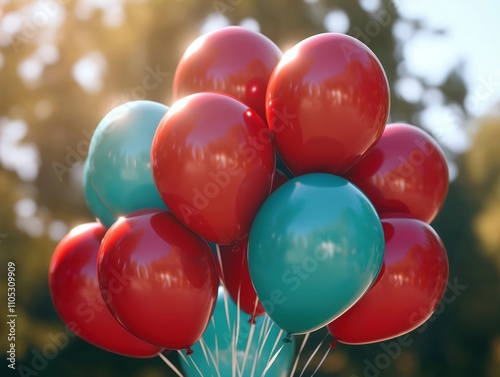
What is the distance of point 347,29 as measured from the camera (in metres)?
8.62

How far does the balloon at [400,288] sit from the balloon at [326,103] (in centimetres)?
51

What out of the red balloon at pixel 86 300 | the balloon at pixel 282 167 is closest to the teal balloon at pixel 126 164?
the red balloon at pixel 86 300

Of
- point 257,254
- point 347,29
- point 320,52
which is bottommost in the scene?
point 347,29

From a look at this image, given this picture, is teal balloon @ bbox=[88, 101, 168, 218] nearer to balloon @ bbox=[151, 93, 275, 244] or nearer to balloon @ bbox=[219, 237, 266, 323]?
balloon @ bbox=[151, 93, 275, 244]

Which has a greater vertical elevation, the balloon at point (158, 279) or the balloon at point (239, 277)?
the balloon at point (158, 279)

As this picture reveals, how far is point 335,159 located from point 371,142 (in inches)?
8.1

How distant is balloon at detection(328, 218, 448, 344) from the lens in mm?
2994

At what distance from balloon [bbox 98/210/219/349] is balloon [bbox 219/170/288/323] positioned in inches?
10.3

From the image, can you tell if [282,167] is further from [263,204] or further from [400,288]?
[400,288]

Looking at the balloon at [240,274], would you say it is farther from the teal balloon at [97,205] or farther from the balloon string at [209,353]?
the teal balloon at [97,205]

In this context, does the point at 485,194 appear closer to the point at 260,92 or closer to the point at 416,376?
the point at 416,376

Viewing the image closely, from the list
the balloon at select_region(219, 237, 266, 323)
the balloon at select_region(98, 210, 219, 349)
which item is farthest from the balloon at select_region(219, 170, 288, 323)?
the balloon at select_region(98, 210, 219, 349)

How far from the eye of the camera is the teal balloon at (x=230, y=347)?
11.7 ft

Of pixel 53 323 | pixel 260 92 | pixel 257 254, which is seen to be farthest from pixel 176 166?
pixel 53 323
